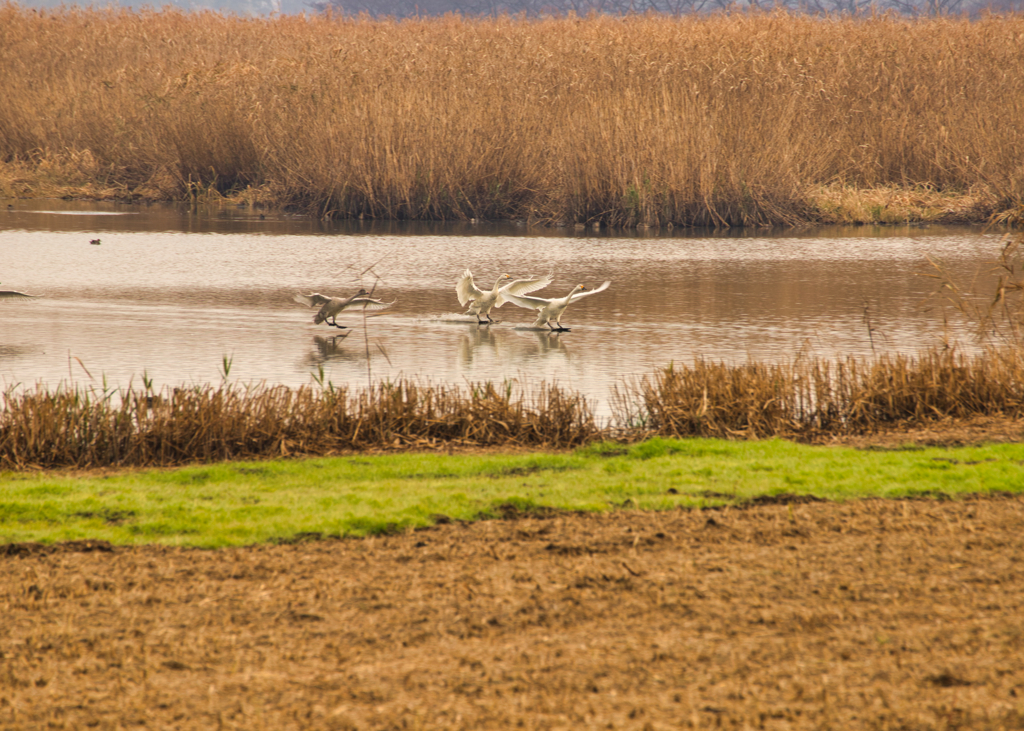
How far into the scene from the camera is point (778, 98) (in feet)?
69.4

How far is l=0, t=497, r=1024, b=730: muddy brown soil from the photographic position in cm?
319

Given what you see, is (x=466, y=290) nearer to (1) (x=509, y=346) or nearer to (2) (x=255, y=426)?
(1) (x=509, y=346)

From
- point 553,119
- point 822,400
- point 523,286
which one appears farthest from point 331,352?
point 553,119

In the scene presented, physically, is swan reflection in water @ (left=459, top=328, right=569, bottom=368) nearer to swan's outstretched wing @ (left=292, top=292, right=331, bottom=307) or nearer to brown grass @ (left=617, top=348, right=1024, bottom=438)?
swan's outstretched wing @ (left=292, top=292, right=331, bottom=307)

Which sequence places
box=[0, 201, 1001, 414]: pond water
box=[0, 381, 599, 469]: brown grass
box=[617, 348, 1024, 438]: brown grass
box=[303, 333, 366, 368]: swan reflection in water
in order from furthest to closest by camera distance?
box=[303, 333, 366, 368]: swan reflection in water
box=[0, 201, 1001, 414]: pond water
box=[617, 348, 1024, 438]: brown grass
box=[0, 381, 599, 469]: brown grass

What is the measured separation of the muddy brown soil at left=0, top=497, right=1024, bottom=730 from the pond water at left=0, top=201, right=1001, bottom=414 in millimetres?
2967

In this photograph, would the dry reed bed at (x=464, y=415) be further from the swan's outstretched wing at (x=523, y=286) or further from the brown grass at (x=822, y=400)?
the swan's outstretched wing at (x=523, y=286)

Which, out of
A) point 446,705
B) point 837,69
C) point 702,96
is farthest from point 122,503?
point 837,69

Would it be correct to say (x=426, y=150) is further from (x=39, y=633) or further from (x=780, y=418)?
(x=39, y=633)

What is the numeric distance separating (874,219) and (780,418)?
15298 millimetres

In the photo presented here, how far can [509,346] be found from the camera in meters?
10.0

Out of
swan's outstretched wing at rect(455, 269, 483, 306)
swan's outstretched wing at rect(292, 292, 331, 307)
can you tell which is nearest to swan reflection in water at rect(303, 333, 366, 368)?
swan's outstretched wing at rect(292, 292, 331, 307)

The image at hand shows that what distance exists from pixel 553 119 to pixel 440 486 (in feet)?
52.8

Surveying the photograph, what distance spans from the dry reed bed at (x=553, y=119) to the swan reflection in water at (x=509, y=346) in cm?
929
